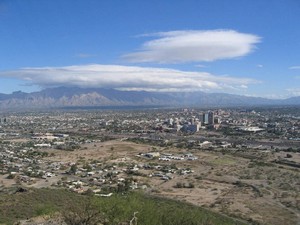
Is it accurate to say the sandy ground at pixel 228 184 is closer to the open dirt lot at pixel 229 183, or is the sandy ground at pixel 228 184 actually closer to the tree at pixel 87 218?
the open dirt lot at pixel 229 183

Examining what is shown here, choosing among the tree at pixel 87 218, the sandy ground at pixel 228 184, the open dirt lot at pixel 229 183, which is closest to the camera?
the tree at pixel 87 218

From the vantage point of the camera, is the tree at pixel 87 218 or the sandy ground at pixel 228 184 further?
the sandy ground at pixel 228 184

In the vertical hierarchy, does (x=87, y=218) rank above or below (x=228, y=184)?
above

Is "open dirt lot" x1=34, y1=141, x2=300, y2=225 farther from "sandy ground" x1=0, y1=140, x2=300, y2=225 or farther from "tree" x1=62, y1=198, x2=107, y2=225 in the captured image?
"tree" x1=62, y1=198, x2=107, y2=225

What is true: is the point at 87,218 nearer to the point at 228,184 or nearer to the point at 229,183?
the point at 228,184

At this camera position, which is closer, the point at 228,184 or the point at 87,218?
the point at 87,218

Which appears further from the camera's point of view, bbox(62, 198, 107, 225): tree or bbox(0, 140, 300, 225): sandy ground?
bbox(0, 140, 300, 225): sandy ground

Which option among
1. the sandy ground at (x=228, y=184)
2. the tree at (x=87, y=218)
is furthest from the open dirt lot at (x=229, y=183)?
the tree at (x=87, y=218)

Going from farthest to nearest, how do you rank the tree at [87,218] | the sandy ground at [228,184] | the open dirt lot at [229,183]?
1. the open dirt lot at [229,183]
2. the sandy ground at [228,184]
3. the tree at [87,218]

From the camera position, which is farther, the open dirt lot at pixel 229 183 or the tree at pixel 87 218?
the open dirt lot at pixel 229 183

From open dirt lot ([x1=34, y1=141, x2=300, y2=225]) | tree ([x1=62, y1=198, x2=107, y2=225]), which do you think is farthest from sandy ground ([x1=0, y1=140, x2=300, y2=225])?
tree ([x1=62, y1=198, x2=107, y2=225])

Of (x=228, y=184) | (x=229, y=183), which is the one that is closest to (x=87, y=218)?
(x=228, y=184)

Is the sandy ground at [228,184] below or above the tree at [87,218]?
below

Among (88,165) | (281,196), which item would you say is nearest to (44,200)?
(281,196)
